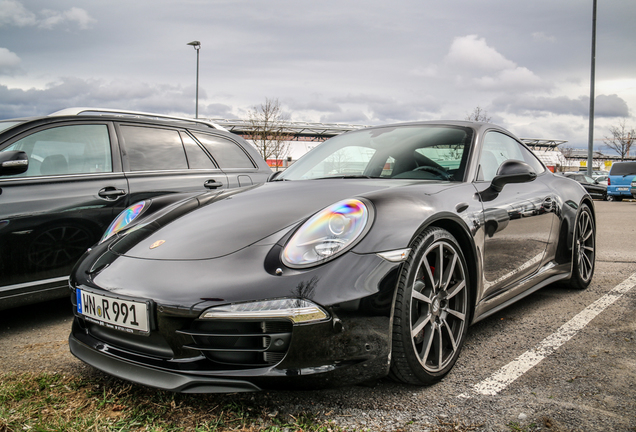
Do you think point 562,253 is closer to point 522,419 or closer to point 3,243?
point 522,419

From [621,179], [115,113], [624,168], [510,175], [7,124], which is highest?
[115,113]

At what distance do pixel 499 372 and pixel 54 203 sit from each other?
2.80 metres

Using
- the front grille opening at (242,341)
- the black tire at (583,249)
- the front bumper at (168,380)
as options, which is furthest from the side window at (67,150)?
the black tire at (583,249)

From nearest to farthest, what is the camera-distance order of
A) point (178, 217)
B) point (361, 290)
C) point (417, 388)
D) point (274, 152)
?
point (361, 290)
point (417, 388)
point (178, 217)
point (274, 152)

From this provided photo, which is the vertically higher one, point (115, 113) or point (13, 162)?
point (115, 113)

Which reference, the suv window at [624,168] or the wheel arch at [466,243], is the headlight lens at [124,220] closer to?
the wheel arch at [466,243]

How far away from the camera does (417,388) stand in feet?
7.43

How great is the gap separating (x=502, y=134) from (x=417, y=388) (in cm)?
203

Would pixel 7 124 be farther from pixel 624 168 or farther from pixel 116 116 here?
pixel 624 168

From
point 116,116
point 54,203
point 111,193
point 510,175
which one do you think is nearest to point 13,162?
point 54,203

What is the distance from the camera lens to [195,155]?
441cm

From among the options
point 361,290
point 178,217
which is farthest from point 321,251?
point 178,217

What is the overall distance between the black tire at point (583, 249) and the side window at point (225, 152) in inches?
111

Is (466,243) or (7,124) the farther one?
(7,124)
